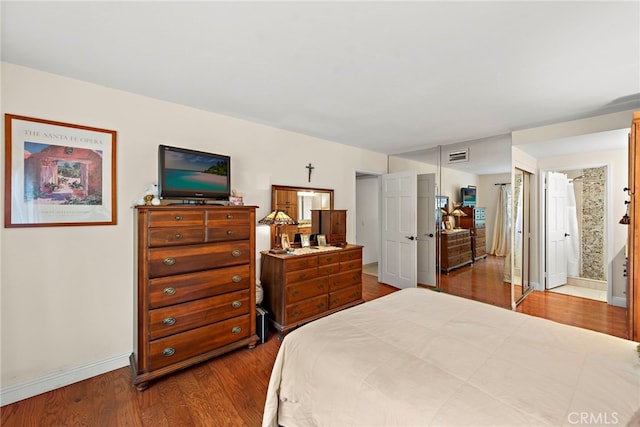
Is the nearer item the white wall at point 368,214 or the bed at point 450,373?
the bed at point 450,373

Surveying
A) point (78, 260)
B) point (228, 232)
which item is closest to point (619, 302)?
point (228, 232)

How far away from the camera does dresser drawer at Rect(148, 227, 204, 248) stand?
6.84 ft

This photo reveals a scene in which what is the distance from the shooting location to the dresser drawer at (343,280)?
3297 mm

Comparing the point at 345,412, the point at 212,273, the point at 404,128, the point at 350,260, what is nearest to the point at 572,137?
the point at 404,128

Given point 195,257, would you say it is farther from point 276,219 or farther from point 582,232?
point 582,232

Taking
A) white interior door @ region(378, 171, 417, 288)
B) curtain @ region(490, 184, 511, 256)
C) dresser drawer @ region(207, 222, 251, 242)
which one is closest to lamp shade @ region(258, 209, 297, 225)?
dresser drawer @ region(207, 222, 251, 242)

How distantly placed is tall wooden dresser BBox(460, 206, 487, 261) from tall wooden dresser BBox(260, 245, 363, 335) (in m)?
2.16

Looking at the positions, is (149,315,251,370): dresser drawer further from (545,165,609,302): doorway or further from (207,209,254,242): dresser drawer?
(545,165,609,302): doorway

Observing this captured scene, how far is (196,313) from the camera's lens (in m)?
→ 2.28

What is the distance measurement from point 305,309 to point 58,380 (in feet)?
6.97

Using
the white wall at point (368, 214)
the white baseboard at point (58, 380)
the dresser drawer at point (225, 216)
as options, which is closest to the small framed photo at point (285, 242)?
the dresser drawer at point (225, 216)

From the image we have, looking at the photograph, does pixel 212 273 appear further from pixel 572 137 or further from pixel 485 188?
pixel 572 137

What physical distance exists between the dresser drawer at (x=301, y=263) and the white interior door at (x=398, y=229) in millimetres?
2018

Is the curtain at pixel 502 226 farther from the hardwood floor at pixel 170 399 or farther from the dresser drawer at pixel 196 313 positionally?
the dresser drawer at pixel 196 313
